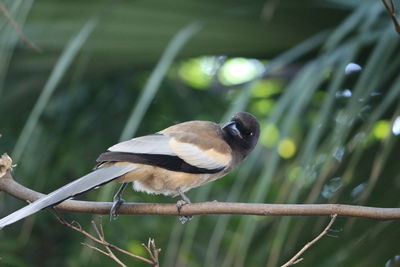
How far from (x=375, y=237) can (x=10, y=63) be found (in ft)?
5.10

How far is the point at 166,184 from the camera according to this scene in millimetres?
Answer: 2736

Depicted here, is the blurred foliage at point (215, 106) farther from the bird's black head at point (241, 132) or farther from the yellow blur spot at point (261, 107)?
the yellow blur spot at point (261, 107)

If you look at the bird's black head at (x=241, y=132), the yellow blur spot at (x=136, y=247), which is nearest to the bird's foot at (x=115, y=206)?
the bird's black head at (x=241, y=132)

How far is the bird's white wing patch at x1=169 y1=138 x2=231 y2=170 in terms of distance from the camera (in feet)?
9.04

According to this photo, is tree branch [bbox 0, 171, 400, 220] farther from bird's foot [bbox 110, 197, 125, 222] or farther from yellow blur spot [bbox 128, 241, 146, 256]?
yellow blur spot [bbox 128, 241, 146, 256]

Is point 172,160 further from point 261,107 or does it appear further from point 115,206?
point 261,107

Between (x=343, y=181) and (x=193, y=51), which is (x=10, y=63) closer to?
(x=193, y=51)

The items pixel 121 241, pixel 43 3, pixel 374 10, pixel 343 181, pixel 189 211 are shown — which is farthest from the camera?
pixel 121 241

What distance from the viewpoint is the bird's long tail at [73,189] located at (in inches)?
81.8

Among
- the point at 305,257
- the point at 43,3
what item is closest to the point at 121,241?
the point at 43,3

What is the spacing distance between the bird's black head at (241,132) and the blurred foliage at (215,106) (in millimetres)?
70

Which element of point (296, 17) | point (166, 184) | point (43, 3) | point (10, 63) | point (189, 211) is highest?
point (296, 17)

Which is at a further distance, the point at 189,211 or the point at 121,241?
the point at 121,241

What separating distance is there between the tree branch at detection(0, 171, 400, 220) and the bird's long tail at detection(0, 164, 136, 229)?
34 millimetres
